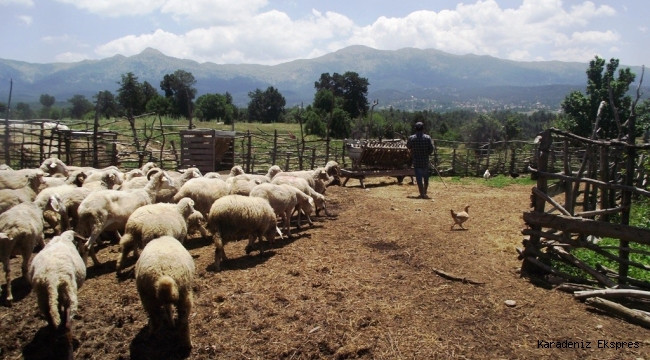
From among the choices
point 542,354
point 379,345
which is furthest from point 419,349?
point 542,354

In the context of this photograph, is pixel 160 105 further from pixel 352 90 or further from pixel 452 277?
pixel 452 277

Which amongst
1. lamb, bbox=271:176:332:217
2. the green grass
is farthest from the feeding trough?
the green grass

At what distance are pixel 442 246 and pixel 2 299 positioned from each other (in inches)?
289

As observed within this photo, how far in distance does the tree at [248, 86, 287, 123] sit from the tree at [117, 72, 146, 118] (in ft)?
90.9

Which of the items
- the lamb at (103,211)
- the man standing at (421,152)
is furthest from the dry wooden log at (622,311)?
the man standing at (421,152)

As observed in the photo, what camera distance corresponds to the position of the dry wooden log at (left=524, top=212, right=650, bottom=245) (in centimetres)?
582

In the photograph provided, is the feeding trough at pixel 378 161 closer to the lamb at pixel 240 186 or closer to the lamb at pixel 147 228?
the lamb at pixel 240 186

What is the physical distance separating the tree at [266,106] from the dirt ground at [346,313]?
70.4 metres

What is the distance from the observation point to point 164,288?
4508 mm

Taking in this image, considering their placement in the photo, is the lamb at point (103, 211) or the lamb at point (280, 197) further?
the lamb at point (280, 197)

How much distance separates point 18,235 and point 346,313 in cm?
499

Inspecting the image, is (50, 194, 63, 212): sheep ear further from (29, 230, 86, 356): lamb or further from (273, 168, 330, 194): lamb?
(273, 168, 330, 194): lamb

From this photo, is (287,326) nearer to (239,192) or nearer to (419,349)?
(419,349)

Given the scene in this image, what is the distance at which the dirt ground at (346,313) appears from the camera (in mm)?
4703
